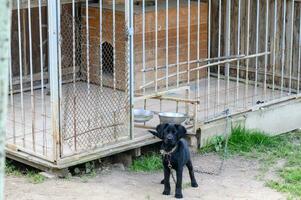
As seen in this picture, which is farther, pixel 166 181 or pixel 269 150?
pixel 269 150

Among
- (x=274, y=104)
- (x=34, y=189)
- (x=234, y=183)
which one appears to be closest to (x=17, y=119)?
(x=34, y=189)

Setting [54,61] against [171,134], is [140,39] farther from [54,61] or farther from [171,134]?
[171,134]

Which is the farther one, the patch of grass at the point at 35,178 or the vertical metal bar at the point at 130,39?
the vertical metal bar at the point at 130,39

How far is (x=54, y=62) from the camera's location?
6.42 metres

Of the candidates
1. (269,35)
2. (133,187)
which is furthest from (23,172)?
(269,35)

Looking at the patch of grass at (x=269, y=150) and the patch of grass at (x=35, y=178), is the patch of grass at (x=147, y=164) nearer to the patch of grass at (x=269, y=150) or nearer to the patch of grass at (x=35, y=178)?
the patch of grass at (x=269, y=150)

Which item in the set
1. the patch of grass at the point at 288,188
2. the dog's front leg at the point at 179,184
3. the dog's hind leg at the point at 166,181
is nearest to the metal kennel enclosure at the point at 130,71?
the dog's hind leg at the point at 166,181

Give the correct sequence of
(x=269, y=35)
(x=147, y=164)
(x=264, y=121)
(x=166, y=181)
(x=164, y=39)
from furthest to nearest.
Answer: (x=269, y=35)
(x=164, y=39)
(x=264, y=121)
(x=147, y=164)
(x=166, y=181)

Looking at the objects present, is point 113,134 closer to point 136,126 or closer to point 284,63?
point 136,126

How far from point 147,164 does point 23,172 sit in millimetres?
1389

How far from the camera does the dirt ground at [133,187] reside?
21.1ft

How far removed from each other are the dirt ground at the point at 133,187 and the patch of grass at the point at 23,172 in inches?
3.0

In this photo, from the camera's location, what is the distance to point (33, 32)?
368 inches

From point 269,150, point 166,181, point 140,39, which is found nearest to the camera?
point 166,181
